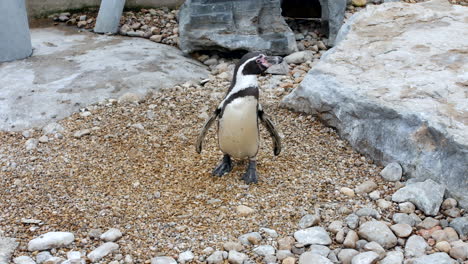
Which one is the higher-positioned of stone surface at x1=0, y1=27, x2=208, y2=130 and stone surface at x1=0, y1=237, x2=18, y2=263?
stone surface at x1=0, y1=27, x2=208, y2=130

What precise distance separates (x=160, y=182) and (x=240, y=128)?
0.60m

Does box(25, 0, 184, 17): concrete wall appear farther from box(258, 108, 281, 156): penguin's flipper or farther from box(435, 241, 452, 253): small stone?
box(435, 241, 452, 253): small stone

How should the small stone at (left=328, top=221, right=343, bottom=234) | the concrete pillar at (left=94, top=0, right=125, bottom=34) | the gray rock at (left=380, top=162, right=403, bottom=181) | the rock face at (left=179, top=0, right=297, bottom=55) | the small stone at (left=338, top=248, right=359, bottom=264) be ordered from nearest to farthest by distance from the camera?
the small stone at (left=338, top=248, right=359, bottom=264) → the small stone at (left=328, top=221, right=343, bottom=234) → the gray rock at (left=380, top=162, right=403, bottom=181) → the rock face at (left=179, top=0, right=297, bottom=55) → the concrete pillar at (left=94, top=0, right=125, bottom=34)

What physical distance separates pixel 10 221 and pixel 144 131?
1309 millimetres

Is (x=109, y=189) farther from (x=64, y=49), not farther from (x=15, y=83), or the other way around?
(x=64, y=49)

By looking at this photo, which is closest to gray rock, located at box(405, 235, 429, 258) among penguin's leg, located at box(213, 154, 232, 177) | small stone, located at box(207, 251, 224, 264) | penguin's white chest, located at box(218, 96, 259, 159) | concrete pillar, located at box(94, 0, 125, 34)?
small stone, located at box(207, 251, 224, 264)

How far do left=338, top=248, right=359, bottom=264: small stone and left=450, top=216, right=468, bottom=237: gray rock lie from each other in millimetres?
589

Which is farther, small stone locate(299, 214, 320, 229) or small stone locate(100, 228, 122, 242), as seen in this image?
small stone locate(299, 214, 320, 229)

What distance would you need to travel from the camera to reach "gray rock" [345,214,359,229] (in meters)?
3.01

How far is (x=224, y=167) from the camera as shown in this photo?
355 cm

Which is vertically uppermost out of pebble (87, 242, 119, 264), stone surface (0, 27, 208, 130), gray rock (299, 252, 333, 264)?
stone surface (0, 27, 208, 130)

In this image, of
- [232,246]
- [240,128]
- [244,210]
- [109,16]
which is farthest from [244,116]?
[109,16]

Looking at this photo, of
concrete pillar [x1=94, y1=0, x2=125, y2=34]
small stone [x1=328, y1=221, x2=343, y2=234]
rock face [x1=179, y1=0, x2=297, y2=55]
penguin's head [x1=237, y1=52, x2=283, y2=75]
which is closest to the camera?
small stone [x1=328, y1=221, x2=343, y2=234]

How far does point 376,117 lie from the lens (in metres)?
3.70
